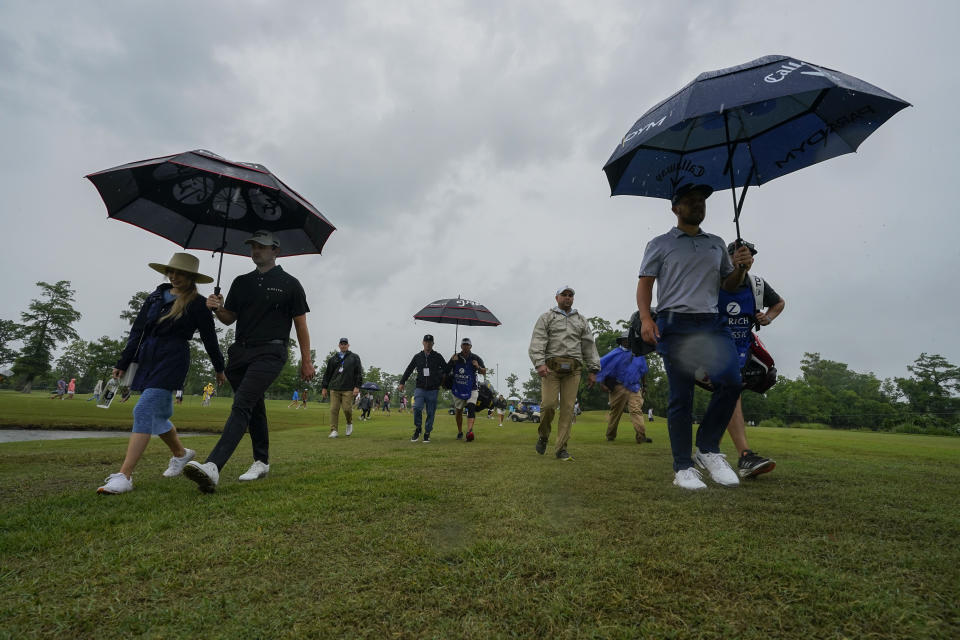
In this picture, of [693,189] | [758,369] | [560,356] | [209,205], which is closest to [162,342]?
[209,205]

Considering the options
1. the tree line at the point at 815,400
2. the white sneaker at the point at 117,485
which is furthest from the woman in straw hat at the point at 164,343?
the tree line at the point at 815,400

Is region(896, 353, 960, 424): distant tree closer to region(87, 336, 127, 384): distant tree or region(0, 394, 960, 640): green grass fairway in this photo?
region(0, 394, 960, 640): green grass fairway

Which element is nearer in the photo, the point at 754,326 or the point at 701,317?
the point at 701,317

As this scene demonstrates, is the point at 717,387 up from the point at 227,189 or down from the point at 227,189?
down

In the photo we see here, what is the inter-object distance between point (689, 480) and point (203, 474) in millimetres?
3668

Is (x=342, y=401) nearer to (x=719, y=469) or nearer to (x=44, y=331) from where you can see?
(x=719, y=469)

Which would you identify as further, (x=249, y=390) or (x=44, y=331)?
(x=44, y=331)

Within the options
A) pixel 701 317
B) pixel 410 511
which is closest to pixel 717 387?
pixel 701 317

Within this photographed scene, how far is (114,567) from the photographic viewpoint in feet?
6.39

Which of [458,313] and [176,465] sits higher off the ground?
[458,313]

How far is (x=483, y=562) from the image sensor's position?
1942 mm

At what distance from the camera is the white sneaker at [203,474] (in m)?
3.24

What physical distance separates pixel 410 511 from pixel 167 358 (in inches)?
104

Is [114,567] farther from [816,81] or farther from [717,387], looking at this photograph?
[816,81]
